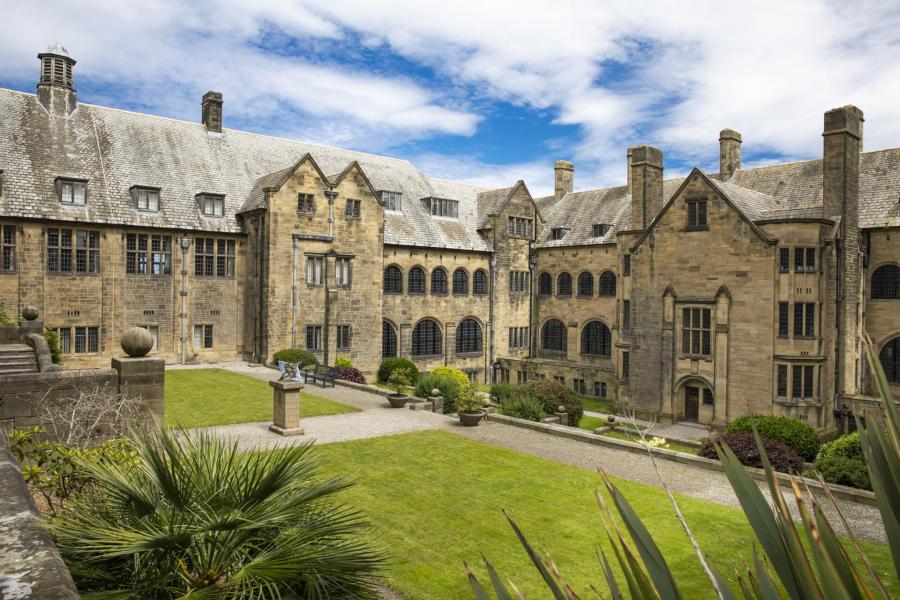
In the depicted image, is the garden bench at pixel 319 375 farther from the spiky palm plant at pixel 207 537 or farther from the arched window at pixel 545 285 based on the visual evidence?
the spiky palm plant at pixel 207 537

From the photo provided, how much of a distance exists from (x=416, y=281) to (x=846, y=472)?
1175 inches

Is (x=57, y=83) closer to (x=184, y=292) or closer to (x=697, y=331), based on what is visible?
(x=184, y=292)

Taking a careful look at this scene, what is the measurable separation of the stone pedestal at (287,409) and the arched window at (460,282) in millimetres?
25493

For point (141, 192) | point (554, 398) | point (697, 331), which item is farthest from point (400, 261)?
point (697, 331)

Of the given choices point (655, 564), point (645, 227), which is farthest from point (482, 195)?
point (655, 564)

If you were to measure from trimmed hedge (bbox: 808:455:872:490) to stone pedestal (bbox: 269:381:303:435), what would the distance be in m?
14.1

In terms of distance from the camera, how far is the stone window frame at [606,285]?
43.0 metres

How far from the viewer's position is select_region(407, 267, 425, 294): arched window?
42125mm

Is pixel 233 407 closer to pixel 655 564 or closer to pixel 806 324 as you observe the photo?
pixel 655 564

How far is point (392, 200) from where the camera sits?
4338 centimetres

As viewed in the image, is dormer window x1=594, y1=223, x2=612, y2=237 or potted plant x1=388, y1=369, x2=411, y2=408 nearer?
potted plant x1=388, y1=369, x2=411, y2=408

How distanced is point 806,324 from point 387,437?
20.3 metres

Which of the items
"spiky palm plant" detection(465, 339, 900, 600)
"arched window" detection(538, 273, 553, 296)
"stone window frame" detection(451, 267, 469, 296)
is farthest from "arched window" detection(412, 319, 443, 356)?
"spiky palm plant" detection(465, 339, 900, 600)

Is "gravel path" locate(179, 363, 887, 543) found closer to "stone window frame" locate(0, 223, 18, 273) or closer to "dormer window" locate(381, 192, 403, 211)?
"stone window frame" locate(0, 223, 18, 273)
